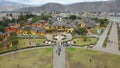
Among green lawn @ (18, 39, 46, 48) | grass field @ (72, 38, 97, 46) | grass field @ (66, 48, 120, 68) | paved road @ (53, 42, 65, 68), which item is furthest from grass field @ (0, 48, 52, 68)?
grass field @ (72, 38, 97, 46)

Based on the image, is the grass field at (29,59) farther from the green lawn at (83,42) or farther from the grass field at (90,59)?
the green lawn at (83,42)

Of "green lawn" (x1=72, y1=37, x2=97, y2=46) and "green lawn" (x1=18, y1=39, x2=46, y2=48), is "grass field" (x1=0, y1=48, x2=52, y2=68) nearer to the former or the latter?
"green lawn" (x1=18, y1=39, x2=46, y2=48)

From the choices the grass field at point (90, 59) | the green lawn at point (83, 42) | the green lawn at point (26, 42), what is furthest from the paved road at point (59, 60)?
the green lawn at point (26, 42)

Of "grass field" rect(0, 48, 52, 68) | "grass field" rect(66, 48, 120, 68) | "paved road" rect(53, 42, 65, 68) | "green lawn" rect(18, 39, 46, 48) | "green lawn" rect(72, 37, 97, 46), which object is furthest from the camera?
"green lawn" rect(72, 37, 97, 46)

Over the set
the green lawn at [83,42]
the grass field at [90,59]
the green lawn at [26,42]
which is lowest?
the grass field at [90,59]

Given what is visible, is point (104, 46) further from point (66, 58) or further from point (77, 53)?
point (66, 58)

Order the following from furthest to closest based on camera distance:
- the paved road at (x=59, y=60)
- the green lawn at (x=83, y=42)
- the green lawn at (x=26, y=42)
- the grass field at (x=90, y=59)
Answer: the green lawn at (x=83, y=42) → the green lawn at (x=26, y=42) → the grass field at (x=90, y=59) → the paved road at (x=59, y=60)

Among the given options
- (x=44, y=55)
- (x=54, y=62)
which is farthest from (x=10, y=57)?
(x=54, y=62)

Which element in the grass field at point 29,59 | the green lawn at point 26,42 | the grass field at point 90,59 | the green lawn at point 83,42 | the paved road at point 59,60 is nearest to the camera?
the paved road at point 59,60
